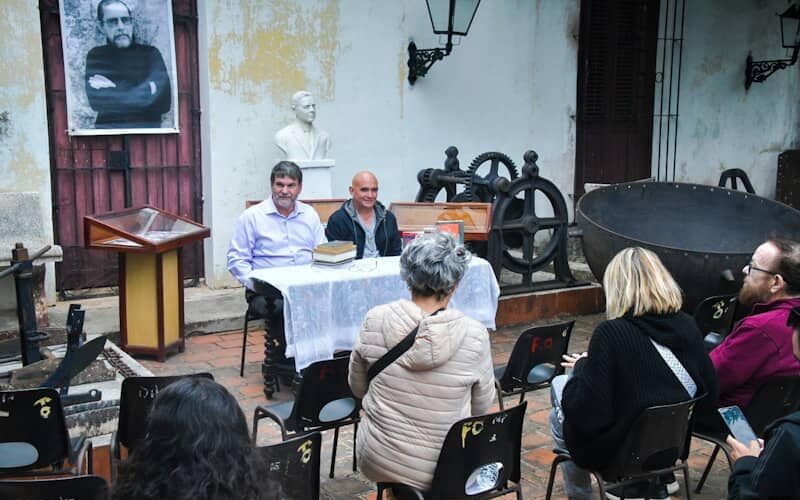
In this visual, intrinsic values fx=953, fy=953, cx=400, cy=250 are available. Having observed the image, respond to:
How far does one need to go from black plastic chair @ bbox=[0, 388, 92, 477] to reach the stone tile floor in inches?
52.8

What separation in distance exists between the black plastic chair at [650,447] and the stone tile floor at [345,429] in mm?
834

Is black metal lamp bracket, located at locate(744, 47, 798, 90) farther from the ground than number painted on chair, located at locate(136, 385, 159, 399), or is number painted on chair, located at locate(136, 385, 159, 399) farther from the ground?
black metal lamp bracket, located at locate(744, 47, 798, 90)

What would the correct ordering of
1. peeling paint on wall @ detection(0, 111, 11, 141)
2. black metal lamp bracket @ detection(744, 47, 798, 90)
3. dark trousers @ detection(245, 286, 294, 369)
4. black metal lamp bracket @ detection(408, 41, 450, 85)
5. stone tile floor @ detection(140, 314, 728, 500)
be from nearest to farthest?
stone tile floor @ detection(140, 314, 728, 500) → dark trousers @ detection(245, 286, 294, 369) → peeling paint on wall @ detection(0, 111, 11, 141) → black metal lamp bracket @ detection(408, 41, 450, 85) → black metal lamp bracket @ detection(744, 47, 798, 90)

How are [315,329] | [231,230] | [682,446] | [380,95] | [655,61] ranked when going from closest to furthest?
[682,446] → [315,329] → [231,230] → [380,95] → [655,61]

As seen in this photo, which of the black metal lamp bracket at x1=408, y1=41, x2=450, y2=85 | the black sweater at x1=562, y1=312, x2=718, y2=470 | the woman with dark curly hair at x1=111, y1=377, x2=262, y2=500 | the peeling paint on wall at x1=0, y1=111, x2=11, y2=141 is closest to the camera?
the woman with dark curly hair at x1=111, y1=377, x2=262, y2=500

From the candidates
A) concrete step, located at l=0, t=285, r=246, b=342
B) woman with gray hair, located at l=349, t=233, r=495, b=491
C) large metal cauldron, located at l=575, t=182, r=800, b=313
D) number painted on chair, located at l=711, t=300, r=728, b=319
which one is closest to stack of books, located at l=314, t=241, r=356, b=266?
concrete step, located at l=0, t=285, r=246, b=342

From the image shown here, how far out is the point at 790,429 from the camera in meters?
2.33

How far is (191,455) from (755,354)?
9.08ft

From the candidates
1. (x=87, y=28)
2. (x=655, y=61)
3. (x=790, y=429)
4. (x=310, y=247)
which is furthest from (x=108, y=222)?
(x=655, y=61)

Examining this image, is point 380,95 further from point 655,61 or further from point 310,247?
point 655,61

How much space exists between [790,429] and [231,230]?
6495mm

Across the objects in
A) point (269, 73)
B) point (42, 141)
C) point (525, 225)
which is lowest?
point (525, 225)

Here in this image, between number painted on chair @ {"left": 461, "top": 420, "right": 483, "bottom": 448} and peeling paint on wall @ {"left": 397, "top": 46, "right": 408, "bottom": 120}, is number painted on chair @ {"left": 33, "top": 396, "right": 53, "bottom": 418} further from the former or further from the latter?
peeling paint on wall @ {"left": 397, "top": 46, "right": 408, "bottom": 120}

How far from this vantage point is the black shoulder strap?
11.1 feet
